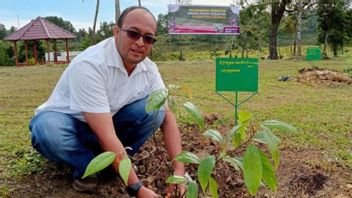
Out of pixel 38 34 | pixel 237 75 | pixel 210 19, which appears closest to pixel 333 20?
pixel 210 19

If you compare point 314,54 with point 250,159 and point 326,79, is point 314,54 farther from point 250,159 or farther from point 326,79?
point 250,159

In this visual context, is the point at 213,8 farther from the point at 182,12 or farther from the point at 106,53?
Result: the point at 106,53

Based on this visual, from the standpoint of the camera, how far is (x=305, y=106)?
4488mm

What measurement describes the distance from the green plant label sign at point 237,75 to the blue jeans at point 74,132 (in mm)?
887

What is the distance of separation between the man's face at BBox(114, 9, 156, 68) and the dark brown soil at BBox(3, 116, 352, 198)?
61 centimetres

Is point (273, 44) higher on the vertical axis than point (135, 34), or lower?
higher

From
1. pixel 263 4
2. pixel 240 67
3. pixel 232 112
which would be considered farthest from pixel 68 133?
pixel 263 4

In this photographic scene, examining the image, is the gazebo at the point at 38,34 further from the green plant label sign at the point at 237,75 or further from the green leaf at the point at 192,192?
the green leaf at the point at 192,192

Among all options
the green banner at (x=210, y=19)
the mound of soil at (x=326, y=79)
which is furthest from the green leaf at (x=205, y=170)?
the green banner at (x=210, y=19)

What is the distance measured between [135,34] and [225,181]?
926 millimetres

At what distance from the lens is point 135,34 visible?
61.2 inches

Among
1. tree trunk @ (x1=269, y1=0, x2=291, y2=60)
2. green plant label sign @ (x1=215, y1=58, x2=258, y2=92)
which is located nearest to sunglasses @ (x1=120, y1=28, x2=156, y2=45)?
green plant label sign @ (x1=215, y1=58, x2=258, y2=92)

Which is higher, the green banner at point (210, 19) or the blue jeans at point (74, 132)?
the green banner at point (210, 19)

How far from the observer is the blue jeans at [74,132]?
170 cm
